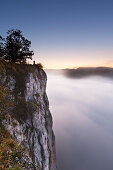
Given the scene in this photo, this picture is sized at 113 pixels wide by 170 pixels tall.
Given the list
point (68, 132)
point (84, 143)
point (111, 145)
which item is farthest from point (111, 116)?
point (68, 132)

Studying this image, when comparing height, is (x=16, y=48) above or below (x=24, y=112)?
above

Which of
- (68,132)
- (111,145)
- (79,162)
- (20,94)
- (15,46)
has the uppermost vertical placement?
(15,46)

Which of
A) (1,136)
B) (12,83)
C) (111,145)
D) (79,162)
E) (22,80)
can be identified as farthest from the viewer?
(111,145)

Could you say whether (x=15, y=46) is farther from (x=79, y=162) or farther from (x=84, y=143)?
(x=84, y=143)

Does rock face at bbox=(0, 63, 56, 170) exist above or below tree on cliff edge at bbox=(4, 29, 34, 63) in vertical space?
below

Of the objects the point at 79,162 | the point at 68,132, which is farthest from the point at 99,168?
the point at 68,132

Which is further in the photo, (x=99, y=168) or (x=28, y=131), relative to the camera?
(x=99, y=168)

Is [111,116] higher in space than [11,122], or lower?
lower

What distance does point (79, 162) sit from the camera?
7588cm

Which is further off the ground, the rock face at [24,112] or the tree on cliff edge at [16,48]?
the tree on cliff edge at [16,48]

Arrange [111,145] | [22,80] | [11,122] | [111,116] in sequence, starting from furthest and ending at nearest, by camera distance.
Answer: [111,116], [111,145], [22,80], [11,122]

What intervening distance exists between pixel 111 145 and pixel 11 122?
14421 cm

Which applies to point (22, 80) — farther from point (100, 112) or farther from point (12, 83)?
point (100, 112)

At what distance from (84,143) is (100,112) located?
119 meters
